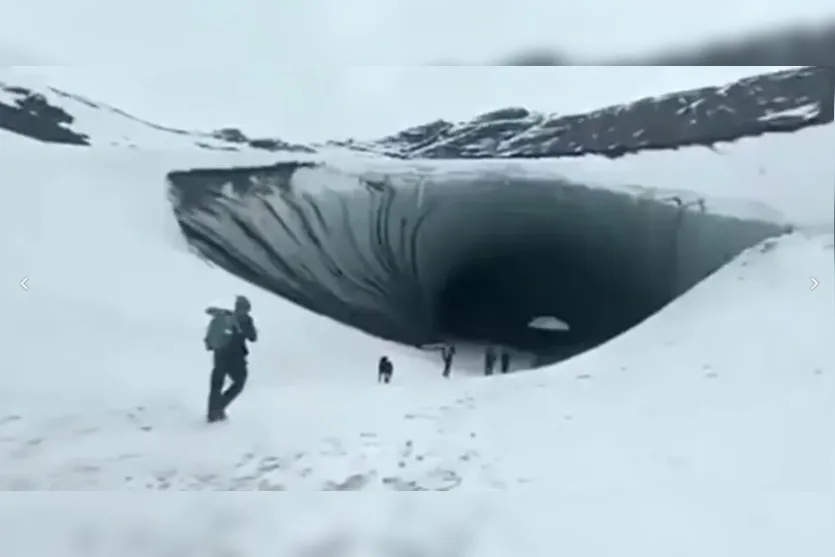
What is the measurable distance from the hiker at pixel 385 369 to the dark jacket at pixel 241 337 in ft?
0.75

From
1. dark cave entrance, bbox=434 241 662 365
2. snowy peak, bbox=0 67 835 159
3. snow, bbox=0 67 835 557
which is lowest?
snow, bbox=0 67 835 557

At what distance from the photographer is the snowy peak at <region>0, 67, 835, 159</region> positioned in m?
1.53

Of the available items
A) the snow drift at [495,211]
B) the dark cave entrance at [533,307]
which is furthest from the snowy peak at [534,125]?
the dark cave entrance at [533,307]

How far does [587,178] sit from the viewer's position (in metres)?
1.56

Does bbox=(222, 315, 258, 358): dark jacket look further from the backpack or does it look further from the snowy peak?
the snowy peak

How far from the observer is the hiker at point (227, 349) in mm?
1525

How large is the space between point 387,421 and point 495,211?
43 centimetres

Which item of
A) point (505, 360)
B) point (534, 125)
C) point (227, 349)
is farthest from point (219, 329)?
point (534, 125)

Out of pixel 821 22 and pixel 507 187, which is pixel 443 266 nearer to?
pixel 507 187

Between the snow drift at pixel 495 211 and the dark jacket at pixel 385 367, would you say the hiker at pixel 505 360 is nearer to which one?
the snow drift at pixel 495 211

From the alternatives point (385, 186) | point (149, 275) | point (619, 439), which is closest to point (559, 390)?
point (619, 439)

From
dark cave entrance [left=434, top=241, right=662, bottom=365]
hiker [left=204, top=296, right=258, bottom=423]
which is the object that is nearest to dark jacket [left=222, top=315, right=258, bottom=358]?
hiker [left=204, top=296, right=258, bottom=423]

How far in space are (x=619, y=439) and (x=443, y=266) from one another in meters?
0.44

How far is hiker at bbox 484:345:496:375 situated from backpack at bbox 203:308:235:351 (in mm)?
464
